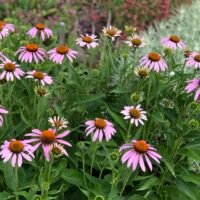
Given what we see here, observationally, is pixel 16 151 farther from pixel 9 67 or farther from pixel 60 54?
pixel 60 54

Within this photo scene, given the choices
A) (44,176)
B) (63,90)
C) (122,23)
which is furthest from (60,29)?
(44,176)

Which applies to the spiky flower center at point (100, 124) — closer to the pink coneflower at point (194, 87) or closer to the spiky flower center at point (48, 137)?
the spiky flower center at point (48, 137)

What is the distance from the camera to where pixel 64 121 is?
174cm

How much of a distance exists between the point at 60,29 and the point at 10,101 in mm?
2444

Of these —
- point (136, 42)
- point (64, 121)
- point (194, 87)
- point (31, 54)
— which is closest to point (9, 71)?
point (31, 54)

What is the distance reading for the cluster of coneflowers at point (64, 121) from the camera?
1.53 m

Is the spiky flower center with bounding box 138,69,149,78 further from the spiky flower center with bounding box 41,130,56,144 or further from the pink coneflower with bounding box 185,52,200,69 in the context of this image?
the spiky flower center with bounding box 41,130,56,144

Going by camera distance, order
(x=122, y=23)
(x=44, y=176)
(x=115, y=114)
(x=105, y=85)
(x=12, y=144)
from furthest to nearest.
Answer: (x=122, y=23) < (x=105, y=85) < (x=115, y=114) < (x=44, y=176) < (x=12, y=144)

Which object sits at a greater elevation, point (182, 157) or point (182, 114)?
point (182, 114)

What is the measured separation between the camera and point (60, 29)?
4.24 m

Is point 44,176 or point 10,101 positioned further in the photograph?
point 10,101

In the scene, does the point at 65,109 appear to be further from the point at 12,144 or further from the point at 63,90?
the point at 12,144

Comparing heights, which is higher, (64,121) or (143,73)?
(143,73)

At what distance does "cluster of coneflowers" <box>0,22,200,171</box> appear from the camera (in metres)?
1.53
